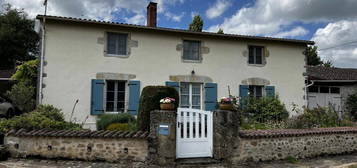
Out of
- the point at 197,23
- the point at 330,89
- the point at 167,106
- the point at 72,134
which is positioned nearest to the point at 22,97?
the point at 72,134

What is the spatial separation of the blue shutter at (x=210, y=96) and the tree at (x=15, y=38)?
16300 mm

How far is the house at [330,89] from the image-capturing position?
12.0 m

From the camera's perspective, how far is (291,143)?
5.60 m

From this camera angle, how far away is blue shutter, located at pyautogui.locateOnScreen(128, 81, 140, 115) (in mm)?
8742

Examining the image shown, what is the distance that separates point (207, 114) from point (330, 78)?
35.3ft

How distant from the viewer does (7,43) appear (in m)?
18.4

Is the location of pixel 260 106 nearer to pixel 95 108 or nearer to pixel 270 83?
pixel 270 83

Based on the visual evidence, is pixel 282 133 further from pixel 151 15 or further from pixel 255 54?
pixel 151 15

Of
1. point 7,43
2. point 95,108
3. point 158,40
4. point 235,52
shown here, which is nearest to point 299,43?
point 235,52

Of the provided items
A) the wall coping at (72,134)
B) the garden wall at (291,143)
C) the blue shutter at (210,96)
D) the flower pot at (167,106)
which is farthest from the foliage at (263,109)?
the wall coping at (72,134)

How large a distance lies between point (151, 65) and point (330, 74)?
35.3ft

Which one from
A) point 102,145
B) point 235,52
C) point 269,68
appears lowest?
point 102,145

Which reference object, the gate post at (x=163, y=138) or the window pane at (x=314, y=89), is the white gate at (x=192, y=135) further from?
the window pane at (x=314, y=89)

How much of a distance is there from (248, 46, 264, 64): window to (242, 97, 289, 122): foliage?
5.84 feet
